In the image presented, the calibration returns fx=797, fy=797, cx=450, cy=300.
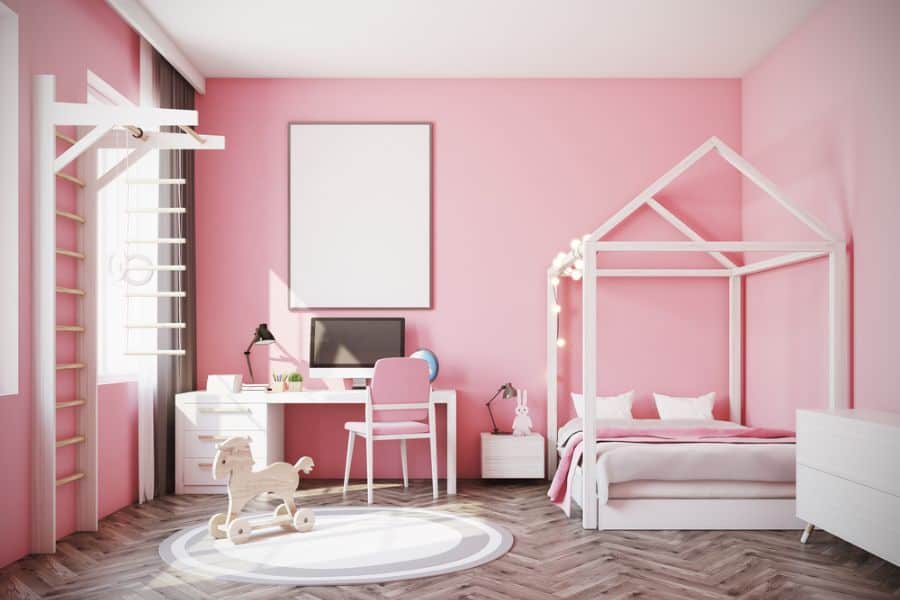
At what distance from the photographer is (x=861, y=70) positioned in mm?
4141

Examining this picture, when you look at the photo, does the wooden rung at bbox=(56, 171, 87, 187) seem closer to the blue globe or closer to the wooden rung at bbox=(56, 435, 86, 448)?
the wooden rung at bbox=(56, 435, 86, 448)

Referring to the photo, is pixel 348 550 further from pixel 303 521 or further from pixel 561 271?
pixel 561 271

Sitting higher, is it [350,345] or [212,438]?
[350,345]

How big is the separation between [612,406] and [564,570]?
2.21m

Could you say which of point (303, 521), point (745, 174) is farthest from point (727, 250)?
point (303, 521)

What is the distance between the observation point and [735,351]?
5551 millimetres

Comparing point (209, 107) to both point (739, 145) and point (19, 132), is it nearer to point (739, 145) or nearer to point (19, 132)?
point (19, 132)

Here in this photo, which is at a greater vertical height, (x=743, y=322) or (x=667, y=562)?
(x=743, y=322)

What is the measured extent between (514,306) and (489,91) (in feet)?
5.12

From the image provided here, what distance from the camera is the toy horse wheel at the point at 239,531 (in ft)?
12.3

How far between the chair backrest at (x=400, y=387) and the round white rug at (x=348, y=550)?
682 mm

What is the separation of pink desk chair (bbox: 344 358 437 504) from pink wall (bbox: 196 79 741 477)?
31.8 inches

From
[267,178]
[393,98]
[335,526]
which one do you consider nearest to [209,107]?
[267,178]

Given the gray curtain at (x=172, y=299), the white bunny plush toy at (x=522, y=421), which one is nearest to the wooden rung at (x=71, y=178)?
the gray curtain at (x=172, y=299)
